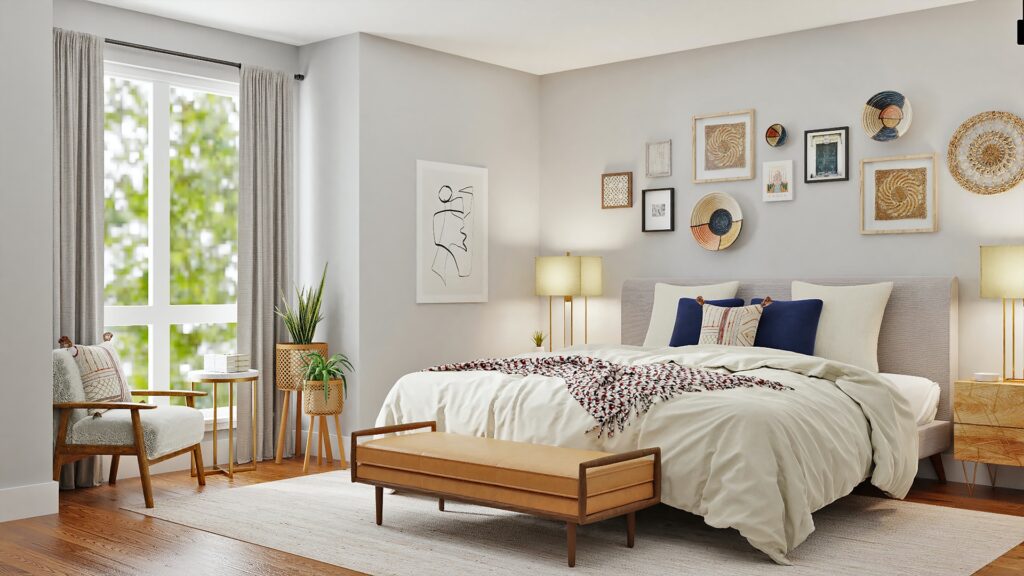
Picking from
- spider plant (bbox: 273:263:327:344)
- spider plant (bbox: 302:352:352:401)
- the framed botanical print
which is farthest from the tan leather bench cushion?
the framed botanical print

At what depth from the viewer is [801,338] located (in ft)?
18.6

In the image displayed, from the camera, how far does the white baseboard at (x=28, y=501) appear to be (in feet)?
15.1

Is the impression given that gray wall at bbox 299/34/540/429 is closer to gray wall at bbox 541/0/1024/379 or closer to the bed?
gray wall at bbox 541/0/1024/379

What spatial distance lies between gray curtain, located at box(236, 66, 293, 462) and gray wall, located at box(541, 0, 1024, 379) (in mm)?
2178

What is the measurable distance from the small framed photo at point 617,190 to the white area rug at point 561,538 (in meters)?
2.91

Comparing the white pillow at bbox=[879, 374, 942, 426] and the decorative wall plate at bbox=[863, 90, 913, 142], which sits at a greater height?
the decorative wall plate at bbox=[863, 90, 913, 142]

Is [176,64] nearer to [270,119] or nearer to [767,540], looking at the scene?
[270,119]

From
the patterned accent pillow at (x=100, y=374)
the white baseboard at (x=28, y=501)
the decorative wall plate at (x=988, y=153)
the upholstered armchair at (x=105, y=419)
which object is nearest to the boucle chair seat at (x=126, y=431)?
the upholstered armchair at (x=105, y=419)

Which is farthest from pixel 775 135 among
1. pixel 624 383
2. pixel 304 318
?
pixel 304 318

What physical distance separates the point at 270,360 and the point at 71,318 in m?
1.40

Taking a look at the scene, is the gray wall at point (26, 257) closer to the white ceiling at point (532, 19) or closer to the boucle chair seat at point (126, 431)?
the boucle chair seat at point (126, 431)

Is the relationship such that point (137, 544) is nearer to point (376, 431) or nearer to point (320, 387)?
point (376, 431)

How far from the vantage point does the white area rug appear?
3814 millimetres

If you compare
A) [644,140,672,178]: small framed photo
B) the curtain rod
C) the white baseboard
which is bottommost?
the white baseboard
